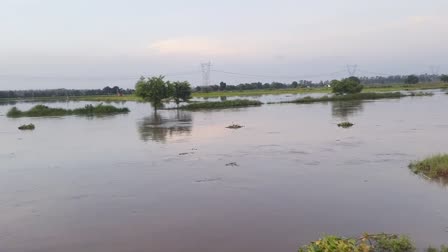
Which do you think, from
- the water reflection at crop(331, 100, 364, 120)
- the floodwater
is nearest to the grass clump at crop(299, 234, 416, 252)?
the floodwater

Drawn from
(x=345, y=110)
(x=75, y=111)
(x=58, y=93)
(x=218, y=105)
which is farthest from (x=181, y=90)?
(x=58, y=93)

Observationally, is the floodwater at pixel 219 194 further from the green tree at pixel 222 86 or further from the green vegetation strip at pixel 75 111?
the green tree at pixel 222 86

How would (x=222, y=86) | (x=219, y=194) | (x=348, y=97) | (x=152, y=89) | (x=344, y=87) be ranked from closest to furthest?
(x=219, y=194) < (x=152, y=89) < (x=348, y=97) < (x=344, y=87) < (x=222, y=86)

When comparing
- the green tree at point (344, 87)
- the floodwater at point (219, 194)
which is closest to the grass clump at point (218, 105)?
the green tree at point (344, 87)

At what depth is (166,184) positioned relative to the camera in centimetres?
1336

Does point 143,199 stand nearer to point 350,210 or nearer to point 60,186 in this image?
point 60,186

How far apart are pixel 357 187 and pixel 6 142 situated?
A: 69.2ft

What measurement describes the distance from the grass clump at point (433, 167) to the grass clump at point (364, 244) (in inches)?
227

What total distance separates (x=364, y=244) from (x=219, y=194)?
245 inches

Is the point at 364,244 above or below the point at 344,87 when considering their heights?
below

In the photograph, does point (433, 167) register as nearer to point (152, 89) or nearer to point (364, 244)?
point (364, 244)

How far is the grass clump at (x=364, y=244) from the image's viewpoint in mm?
6047

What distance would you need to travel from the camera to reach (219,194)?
11.9 meters

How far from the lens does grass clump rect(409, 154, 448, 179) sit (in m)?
12.6
